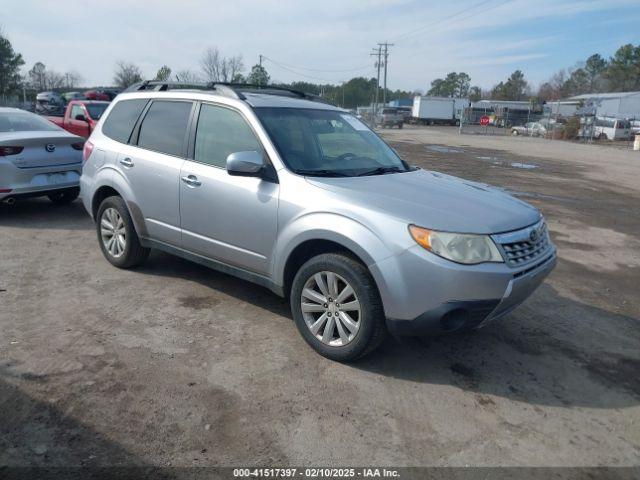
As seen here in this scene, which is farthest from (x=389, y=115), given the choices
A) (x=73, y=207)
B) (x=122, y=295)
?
(x=122, y=295)

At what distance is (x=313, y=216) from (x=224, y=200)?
920mm

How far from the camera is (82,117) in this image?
42.1 ft

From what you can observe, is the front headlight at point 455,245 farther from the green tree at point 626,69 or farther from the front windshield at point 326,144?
the green tree at point 626,69

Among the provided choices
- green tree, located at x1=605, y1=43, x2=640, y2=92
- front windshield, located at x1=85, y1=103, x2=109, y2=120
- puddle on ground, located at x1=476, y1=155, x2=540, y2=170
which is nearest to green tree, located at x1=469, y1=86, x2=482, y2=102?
green tree, located at x1=605, y1=43, x2=640, y2=92

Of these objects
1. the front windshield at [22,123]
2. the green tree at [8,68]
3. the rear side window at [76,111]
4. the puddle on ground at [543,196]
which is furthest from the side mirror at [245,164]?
the green tree at [8,68]

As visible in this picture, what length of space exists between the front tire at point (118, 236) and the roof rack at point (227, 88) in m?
1.24

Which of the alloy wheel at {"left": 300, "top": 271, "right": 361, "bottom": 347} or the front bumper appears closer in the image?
the front bumper

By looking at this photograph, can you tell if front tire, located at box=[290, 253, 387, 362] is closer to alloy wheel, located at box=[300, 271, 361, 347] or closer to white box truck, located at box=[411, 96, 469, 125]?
alloy wheel, located at box=[300, 271, 361, 347]

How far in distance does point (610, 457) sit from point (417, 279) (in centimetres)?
145

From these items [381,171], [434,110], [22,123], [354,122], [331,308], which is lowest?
[331,308]

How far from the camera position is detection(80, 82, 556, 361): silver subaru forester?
3363mm

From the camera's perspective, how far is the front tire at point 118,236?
17.3ft

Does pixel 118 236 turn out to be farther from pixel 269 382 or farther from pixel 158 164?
pixel 269 382

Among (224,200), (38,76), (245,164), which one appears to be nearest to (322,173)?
(245,164)
